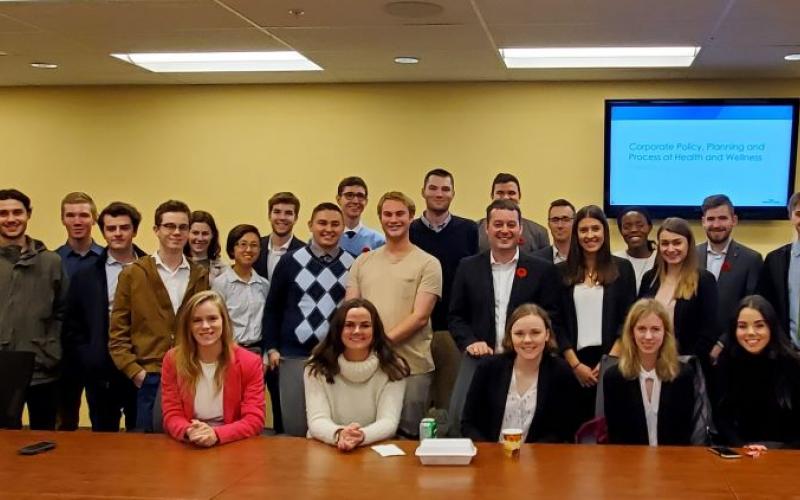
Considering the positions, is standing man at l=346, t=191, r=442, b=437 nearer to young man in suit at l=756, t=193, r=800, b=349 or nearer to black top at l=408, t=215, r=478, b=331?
black top at l=408, t=215, r=478, b=331

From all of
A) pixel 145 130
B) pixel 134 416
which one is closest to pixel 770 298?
pixel 134 416

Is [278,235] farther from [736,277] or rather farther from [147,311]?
[736,277]

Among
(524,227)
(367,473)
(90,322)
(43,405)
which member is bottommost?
(43,405)

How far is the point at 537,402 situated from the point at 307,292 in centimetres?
132

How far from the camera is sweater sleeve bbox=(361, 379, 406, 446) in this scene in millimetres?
2988

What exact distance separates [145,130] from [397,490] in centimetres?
480

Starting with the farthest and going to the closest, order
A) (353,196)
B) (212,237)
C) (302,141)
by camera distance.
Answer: (302,141), (353,196), (212,237)

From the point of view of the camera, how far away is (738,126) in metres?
5.67

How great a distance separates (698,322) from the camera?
375 centimetres

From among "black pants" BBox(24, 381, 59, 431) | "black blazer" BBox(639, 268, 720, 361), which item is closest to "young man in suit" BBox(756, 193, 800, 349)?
"black blazer" BBox(639, 268, 720, 361)

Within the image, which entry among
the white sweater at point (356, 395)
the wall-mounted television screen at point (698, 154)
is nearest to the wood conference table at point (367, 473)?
the white sweater at point (356, 395)

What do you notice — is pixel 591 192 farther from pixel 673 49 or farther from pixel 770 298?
pixel 770 298

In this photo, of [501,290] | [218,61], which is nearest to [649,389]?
[501,290]

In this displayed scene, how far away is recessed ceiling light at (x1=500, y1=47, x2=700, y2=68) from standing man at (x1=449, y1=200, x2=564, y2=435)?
1.61 m
